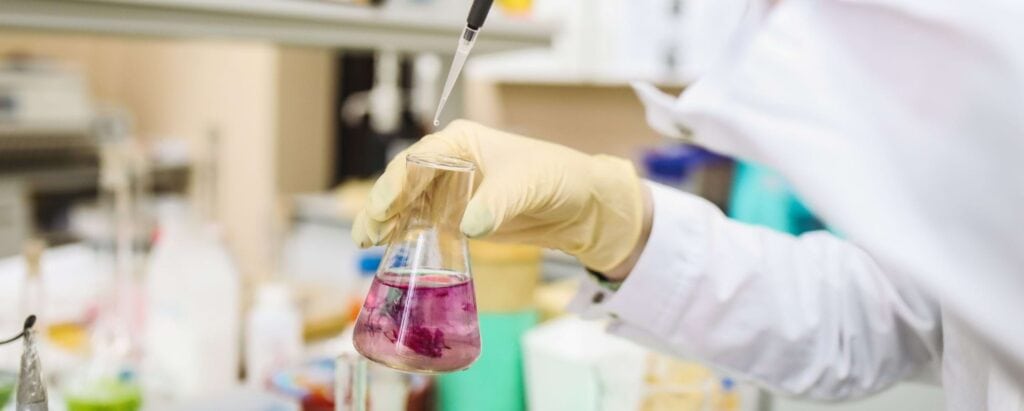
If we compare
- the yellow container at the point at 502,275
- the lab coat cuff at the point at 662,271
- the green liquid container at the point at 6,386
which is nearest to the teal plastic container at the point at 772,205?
the yellow container at the point at 502,275

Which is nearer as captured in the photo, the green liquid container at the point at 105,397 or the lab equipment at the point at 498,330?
the green liquid container at the point at 105,397

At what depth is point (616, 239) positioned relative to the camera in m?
0.92

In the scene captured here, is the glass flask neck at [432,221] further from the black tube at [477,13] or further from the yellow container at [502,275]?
A: the yellow container at [502,275]

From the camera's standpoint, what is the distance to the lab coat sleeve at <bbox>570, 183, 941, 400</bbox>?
3.17 feet

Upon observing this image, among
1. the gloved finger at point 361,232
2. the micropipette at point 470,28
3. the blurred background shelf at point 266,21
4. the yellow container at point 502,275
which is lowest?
the yellow container at point 502,275

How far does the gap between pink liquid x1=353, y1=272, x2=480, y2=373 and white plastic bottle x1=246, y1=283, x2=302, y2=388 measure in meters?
0.62

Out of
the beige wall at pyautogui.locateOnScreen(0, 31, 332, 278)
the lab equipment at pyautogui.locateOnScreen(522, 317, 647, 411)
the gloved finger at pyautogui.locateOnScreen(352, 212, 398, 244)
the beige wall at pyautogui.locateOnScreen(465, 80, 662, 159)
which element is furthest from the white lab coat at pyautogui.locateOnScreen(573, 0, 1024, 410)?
the beige wall at pyautogui.locateOnScreen(0, 31, 332, 278)

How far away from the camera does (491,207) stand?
0.71m

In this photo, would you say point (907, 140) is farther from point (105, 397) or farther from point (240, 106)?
point (240, 106)

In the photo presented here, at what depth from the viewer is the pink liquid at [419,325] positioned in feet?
2.30

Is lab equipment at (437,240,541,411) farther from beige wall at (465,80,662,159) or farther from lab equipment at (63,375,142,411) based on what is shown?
beige wall at (465,80,662,159)

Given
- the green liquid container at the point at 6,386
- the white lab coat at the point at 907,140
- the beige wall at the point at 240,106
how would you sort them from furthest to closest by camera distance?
the beige wall at the point at 240,106 < the green liquid container at the point at 6,386 < the white lab coat at the point at 907,140

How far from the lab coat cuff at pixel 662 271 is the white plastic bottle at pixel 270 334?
1.87 ft

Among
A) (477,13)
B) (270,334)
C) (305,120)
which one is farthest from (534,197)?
(305,120)
